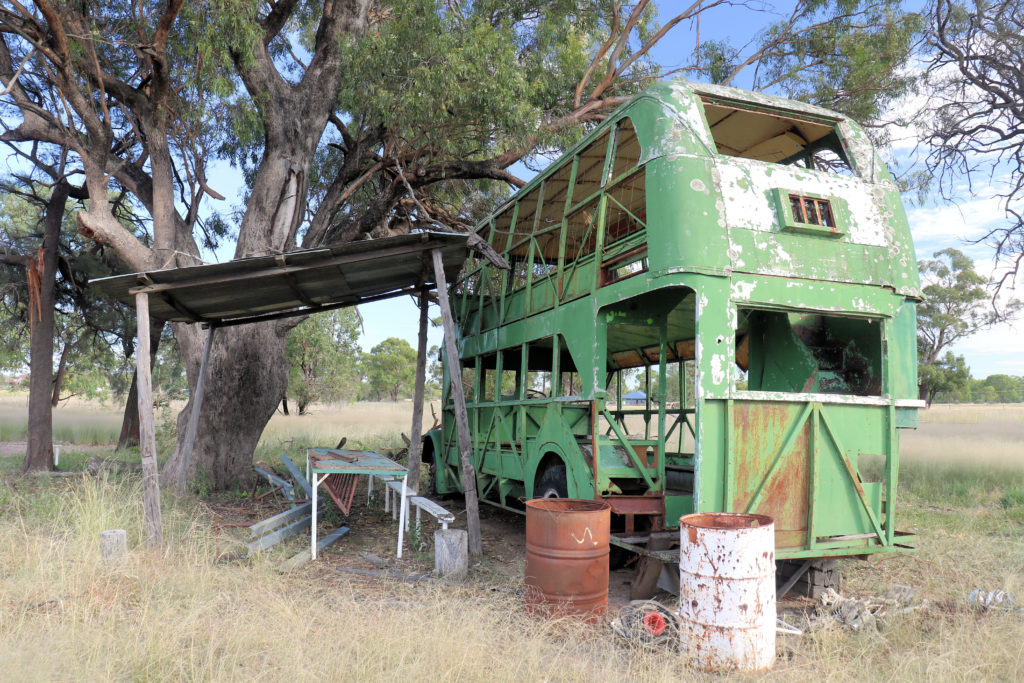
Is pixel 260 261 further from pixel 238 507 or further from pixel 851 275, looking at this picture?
pixel 851 275

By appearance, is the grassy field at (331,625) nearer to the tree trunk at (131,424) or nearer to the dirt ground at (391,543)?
the dirt ground at (391,543)

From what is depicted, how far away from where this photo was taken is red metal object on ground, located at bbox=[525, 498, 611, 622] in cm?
523

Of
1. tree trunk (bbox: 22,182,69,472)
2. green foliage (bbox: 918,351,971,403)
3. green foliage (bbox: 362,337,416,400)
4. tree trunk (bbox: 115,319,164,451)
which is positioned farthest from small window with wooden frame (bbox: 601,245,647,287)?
green foliage (bbox: 362,337,416,400)

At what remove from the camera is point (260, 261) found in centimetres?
736

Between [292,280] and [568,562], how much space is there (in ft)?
16.2

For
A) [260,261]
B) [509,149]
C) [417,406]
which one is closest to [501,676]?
[260,261]

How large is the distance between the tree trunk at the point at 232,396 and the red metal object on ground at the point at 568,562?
7.41 meters

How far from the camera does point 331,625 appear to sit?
4539mm

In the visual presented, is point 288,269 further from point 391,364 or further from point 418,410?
point 391,364

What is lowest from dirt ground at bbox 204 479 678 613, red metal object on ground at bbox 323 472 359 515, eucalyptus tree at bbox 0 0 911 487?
dirt ground at bbox 204 479 678 613

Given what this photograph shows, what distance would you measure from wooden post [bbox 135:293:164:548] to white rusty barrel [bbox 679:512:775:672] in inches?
201

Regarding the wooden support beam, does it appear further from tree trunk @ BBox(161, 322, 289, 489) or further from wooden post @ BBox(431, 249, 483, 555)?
tree trunk @ BBox(161, 322, 289, 489)

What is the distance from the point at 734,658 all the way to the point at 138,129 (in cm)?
1236

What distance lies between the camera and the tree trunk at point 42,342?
43.5 ft
